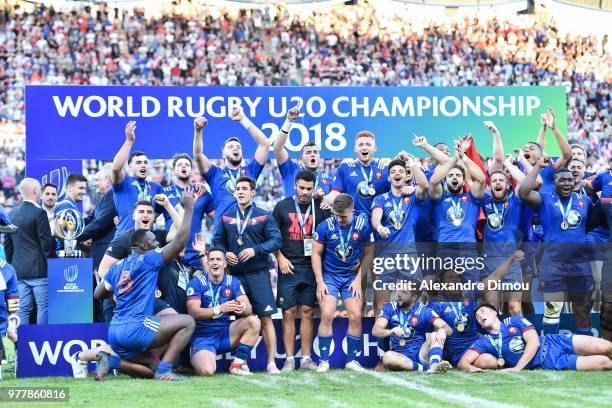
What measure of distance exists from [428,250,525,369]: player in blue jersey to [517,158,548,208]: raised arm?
0.86m

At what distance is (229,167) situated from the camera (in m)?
9.90

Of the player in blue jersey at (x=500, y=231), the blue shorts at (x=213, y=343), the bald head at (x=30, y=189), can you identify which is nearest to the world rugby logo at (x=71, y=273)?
the bald head at (x=30, y=189)

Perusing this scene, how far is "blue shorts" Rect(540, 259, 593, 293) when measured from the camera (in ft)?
30.9

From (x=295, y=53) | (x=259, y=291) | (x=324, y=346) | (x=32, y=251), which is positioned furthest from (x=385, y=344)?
(x=295, y=53)

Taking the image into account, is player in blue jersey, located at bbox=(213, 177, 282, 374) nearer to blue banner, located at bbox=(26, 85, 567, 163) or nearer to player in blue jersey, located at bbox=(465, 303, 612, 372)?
blue banner, located at bbox=(26, 85, 567, 163)

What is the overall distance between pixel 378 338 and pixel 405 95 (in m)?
3.15

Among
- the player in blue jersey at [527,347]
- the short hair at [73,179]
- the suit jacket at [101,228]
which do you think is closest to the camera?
the player in blue jersey at [527,347]

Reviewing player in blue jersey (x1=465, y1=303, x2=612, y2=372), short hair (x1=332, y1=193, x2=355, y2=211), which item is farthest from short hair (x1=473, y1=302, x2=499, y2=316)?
short hair (x1=332, y1=193, x2=355, y2=211)

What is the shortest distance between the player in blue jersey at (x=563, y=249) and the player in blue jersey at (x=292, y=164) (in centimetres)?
199

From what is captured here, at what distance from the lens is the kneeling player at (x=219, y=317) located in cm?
889

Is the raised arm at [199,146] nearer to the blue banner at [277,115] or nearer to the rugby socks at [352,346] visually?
the blue banner at [277,115]

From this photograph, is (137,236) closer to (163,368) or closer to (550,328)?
(163,368)

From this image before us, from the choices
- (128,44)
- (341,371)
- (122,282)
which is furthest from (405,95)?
(128,44)

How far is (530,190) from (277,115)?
315 cm
